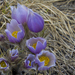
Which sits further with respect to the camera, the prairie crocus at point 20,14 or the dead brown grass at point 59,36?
the dead brown grass at point 59,36

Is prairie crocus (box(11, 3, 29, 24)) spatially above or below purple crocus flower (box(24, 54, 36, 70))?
above

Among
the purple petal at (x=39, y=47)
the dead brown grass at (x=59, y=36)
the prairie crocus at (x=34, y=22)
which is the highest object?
the prairie crocus at (x=34, y=22)

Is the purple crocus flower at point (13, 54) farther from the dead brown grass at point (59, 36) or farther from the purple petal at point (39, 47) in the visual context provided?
the dead brown grass at point (59, 36)

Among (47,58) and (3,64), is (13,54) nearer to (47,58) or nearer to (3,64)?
(3,64)

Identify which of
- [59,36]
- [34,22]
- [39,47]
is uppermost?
[34,22]

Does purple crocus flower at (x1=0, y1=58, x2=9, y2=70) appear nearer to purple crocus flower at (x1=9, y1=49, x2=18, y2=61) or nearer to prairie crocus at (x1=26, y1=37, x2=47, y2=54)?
purple crocus flower at (x1=9, y1=49, x2=18, y2=61)

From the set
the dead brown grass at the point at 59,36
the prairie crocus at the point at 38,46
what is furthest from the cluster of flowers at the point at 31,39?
the dead brown grass at the point at 59,36

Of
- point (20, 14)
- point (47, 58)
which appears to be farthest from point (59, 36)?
point (20, 14)

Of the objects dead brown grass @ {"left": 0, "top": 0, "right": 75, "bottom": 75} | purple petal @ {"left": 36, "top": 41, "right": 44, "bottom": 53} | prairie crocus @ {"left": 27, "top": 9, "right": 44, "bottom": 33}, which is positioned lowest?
dead brown grass @ {"left": 0, "top": 0, "right": 75, "bottom": 75}

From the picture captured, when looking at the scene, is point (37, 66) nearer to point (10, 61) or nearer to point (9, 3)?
point (10, 61)

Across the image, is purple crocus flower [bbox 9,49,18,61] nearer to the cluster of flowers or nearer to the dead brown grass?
the cluster of flowers

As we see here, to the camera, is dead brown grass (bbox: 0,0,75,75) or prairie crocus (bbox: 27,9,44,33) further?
dead brown grass (bbox: 0,0,75,75)

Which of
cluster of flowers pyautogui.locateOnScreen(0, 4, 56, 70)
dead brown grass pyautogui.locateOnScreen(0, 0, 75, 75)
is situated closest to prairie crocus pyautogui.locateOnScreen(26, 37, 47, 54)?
cluster of flowers pyautogui.locateOnScreen(0, 4, 56, 70)
